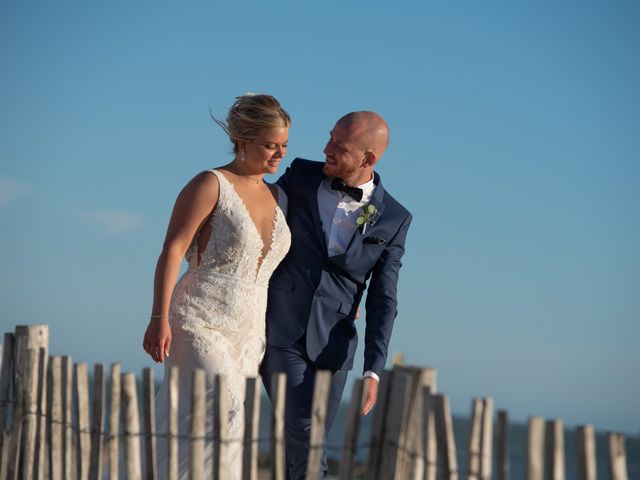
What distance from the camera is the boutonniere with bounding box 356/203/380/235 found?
6.28 meters

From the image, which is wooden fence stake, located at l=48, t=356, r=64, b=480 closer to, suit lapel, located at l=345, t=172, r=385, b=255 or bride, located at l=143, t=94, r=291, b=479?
bride, located at l=143, t=94, r=291, b=479

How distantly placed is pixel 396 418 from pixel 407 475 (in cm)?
25

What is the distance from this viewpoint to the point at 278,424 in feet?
14.9

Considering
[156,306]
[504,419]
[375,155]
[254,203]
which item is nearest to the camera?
[504,419]

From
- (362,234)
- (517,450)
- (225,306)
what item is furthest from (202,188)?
(517,450)

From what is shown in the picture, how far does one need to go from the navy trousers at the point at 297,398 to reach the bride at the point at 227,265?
13 centimetres

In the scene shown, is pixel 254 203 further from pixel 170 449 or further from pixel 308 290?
pixel 170 449

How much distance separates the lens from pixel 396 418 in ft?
13.8

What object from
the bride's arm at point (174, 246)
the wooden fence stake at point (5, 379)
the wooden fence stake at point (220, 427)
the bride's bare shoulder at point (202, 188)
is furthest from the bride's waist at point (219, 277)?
the wooden fence stake at point (5, 379)

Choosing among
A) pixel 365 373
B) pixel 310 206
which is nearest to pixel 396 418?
pixel 365 373

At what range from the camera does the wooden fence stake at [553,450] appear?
3.55m

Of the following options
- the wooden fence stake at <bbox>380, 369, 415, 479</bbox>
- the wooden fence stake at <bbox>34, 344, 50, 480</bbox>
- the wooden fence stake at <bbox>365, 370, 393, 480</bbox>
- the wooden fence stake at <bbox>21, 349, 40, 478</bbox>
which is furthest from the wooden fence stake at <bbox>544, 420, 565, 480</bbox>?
the wooden fence stake at <bbox>21, 349, 40, 478</bbox>

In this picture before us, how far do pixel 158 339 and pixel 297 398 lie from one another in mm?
890

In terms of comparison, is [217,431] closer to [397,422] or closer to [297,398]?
[397,422]
